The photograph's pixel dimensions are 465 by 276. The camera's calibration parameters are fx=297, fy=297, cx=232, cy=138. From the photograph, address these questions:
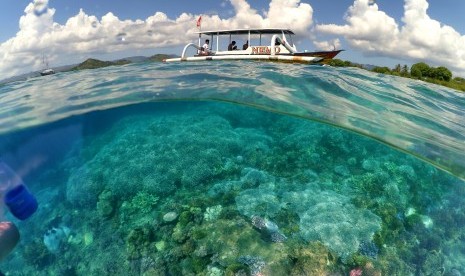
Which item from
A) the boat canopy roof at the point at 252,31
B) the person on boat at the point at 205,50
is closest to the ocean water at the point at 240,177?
the person on boat at the point at 205,50

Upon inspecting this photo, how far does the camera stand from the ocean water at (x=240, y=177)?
667cm

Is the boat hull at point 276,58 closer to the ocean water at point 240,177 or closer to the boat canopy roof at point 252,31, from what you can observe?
the boat canopy roof at point 252,31

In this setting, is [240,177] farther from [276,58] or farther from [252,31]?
[252,31]

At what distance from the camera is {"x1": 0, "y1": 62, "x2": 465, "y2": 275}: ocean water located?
21.9ft

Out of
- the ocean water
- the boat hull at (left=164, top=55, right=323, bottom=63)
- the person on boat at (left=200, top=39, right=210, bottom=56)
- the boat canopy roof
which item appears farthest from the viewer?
the person on boat at (left=200, top=39, right=210, bottom=56)

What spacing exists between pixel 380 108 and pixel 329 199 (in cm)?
416

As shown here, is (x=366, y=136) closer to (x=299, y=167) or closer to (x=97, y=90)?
(x=299, y=167)

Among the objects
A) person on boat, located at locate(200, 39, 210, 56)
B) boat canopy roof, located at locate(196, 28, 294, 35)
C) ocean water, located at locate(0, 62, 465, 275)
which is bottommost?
ocean water, located at locate(0, 62, 465, 275)

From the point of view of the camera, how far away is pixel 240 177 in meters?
9.18

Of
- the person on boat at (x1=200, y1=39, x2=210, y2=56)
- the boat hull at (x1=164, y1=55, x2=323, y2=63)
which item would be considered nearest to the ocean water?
the boat hull at (x1=164, y1=55, x2=323, y2=63)

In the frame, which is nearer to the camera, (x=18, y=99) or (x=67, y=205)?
(x=67, y=205)

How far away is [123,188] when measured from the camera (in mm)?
8898

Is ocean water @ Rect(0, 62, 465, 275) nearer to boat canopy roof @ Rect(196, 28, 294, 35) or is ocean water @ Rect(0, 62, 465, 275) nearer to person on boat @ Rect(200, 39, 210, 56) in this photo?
person on boat @ Rect(200, 39, 210, 56)

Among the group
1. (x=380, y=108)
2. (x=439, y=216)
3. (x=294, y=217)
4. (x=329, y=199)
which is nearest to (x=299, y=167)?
(x=329, y=199)
